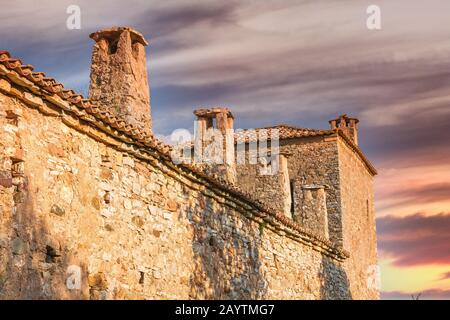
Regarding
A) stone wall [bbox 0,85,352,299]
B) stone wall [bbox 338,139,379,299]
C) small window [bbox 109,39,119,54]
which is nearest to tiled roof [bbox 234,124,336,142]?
stone wall [bbox 338,139,379,299]

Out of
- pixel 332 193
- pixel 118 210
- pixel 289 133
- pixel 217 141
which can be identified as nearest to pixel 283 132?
pixel 289 133

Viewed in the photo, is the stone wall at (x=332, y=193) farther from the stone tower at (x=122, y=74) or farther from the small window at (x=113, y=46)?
the small window at (x=113, y=46)

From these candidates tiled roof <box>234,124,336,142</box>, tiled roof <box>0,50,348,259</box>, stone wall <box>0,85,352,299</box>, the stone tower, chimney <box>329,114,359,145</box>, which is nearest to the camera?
tiled roof <box>0,50,348,259</box>

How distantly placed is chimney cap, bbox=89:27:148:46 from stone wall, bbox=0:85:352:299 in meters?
2.85

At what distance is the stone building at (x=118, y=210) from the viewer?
6016mm

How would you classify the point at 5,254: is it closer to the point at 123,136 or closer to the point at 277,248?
the point at 123,136

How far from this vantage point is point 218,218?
405 inches

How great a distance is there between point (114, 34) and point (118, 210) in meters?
4.24

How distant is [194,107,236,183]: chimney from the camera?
14.8 meters

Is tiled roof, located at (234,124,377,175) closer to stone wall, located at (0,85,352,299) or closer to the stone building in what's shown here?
the stone building

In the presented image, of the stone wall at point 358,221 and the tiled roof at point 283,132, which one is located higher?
the tiled roof at point 283,132

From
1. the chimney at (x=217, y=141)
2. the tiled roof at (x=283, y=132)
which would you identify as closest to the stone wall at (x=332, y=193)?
the tiled roof at (x=283, y=132)

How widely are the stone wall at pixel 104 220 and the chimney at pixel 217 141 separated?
3.43m

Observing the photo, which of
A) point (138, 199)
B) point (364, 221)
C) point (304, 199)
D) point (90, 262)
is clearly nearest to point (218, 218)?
point (138, 199)
